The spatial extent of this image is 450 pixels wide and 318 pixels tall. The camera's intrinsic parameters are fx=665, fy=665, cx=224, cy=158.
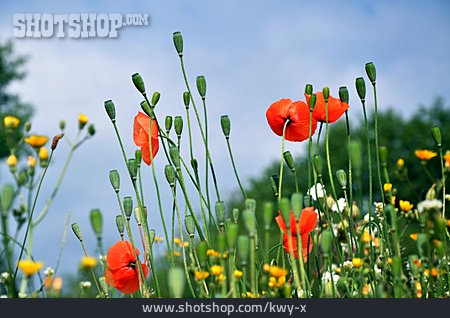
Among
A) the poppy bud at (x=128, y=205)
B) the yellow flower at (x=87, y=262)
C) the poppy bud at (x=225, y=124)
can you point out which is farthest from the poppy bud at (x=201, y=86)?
the yellow flower at (x=87, y=262)

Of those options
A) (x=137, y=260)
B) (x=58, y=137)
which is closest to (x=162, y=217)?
(x=137, y=260)

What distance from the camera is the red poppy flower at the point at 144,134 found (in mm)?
1381

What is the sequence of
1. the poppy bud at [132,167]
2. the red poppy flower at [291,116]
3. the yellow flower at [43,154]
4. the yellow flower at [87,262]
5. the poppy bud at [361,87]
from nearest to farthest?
1. the yellow flower at [87,262]
2. the yellow flower at [43,154]
3. the poppy bud at [132,167]
4. the poppy bud at [361,87]
5. the red poppy flower at [291,116]

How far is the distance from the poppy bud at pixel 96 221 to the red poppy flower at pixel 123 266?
379 millimetres

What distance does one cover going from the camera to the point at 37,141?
110 cm

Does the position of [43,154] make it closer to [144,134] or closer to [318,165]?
[144,134]

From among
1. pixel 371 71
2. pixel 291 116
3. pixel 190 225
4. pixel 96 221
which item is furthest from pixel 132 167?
pixel 371 71

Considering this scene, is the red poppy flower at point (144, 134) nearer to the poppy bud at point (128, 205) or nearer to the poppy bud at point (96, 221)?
the poppy bud at point (128, 205)

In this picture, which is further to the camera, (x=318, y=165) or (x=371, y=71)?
(x=371, y=71)

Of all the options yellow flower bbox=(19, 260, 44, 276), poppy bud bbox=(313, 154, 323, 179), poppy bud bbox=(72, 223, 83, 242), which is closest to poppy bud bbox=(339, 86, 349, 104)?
poppy bud bbox=(313, 154, 323, 179)

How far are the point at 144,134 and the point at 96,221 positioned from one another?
0.48 meters
